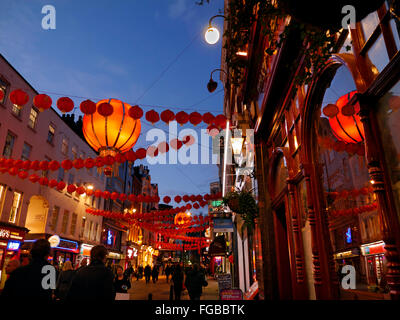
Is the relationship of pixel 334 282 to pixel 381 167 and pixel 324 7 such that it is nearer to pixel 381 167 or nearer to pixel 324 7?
pixel 381 167

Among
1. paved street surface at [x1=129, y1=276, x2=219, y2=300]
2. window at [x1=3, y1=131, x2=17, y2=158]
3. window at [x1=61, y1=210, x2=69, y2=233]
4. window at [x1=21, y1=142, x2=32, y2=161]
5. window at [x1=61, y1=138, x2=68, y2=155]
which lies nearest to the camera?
paved street surface at [x1=129, y1=276, x2=219, y2=300]

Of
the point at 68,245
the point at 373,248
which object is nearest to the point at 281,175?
the point at 373,248

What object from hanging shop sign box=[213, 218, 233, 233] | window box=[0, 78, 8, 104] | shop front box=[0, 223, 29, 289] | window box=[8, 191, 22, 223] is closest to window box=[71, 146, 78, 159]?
window box=[8, 191, 22, 223]

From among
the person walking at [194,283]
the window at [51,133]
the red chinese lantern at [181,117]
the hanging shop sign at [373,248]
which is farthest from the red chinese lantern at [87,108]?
the window at [51,133]

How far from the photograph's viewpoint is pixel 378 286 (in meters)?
3.04

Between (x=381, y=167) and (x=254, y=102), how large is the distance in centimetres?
725

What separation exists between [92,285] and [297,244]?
381cm

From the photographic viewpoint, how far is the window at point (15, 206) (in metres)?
18.4

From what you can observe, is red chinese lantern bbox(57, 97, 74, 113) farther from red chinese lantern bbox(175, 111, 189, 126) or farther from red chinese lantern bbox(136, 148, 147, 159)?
red chinese lantern bbox(136, 148, 147, 159)

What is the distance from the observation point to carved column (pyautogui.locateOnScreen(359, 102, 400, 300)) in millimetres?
2592

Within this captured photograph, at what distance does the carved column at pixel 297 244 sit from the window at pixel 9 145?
17815mm

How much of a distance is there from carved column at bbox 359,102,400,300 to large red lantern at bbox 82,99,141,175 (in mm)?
5610

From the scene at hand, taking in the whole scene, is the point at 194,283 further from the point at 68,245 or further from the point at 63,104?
the point at 68,245

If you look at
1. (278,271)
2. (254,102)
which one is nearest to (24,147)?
(254,102)
